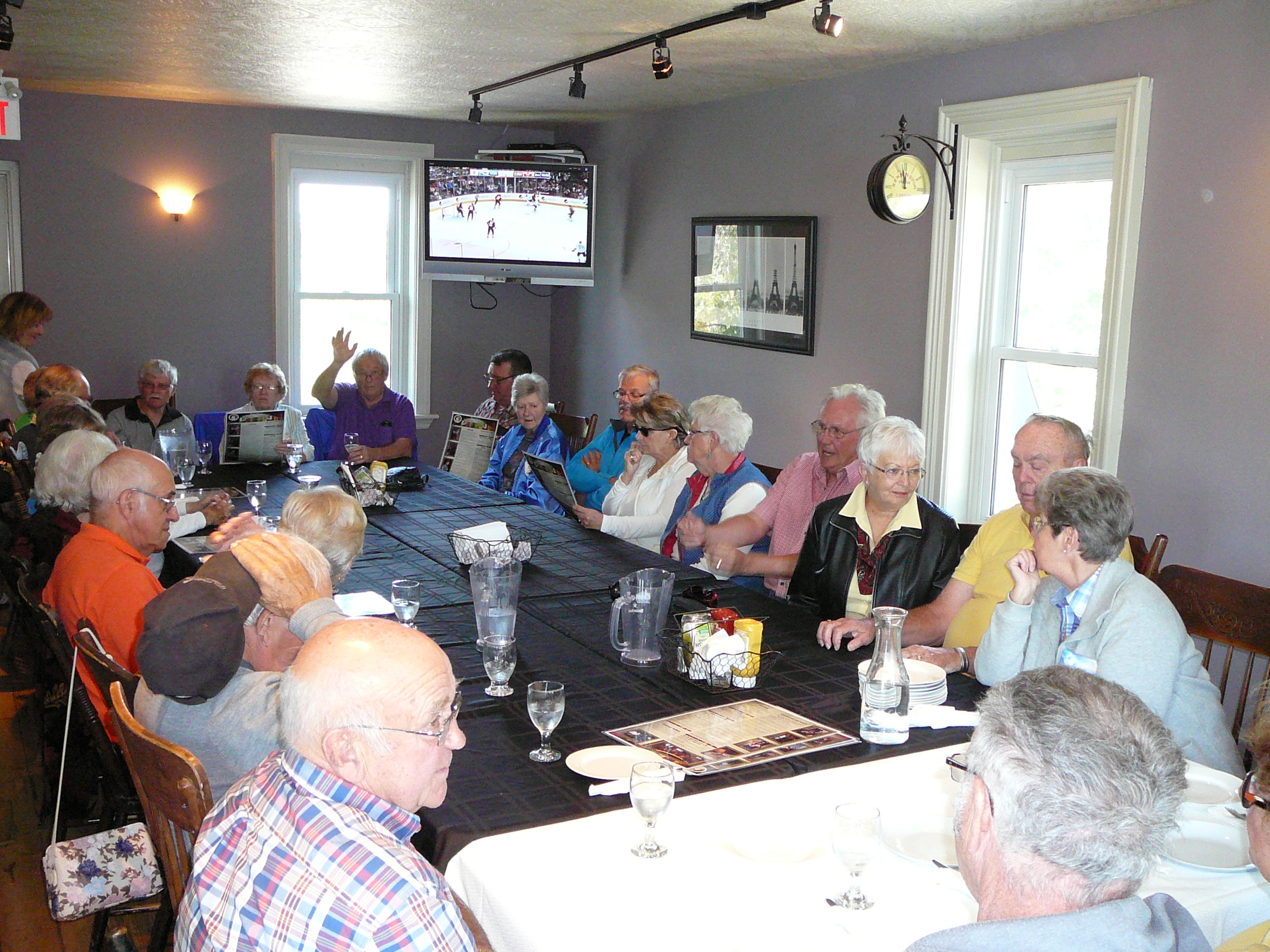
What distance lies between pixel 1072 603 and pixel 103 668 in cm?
187

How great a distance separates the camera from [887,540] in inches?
122

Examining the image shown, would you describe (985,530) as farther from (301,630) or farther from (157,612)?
(157,612)

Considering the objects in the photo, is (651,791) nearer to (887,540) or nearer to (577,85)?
(887,540)

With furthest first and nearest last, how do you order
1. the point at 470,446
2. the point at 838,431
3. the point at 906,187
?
the point at 470,446 < the point at 906,187 < the point at 838,431

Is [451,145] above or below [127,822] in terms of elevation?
above

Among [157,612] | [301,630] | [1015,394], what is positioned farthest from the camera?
[1015,394]

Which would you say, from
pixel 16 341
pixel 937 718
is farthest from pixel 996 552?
pixel 16 341

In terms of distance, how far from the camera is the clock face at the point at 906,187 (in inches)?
185

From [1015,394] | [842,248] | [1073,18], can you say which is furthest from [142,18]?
[1015,394]

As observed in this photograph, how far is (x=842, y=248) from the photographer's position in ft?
17.9

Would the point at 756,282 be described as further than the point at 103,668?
Yes

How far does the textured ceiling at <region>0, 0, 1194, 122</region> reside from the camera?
4.07 meters

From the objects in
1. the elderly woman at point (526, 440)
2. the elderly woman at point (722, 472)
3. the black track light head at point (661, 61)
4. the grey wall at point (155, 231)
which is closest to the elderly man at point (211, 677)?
the elderly woman at point (722, 472)

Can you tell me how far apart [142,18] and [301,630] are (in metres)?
3.35
